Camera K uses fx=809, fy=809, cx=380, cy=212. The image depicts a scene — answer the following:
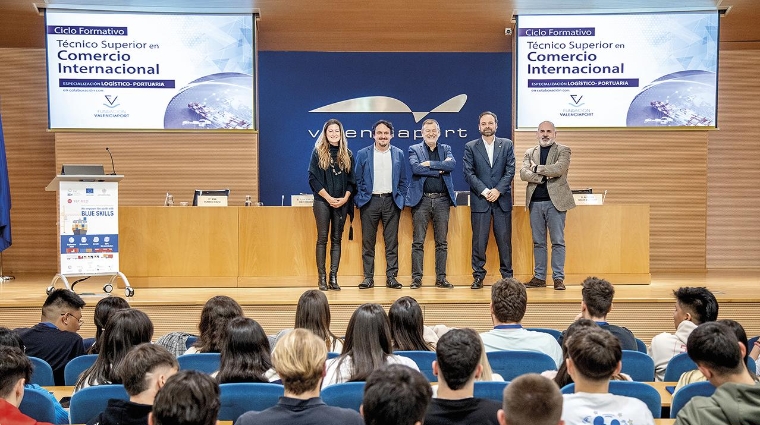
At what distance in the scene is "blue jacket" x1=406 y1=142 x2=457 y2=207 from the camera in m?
7.56

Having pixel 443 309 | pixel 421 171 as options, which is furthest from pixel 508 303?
pixel 421 171

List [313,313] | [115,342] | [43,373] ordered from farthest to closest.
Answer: [313,313] → [43,373] → [115,342]

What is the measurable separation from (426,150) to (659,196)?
12.8 ft

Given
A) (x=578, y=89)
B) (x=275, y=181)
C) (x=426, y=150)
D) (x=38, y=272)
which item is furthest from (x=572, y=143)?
(x=38, y=272)

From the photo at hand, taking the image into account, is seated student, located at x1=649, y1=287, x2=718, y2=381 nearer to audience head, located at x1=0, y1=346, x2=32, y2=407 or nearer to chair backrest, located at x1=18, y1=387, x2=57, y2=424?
chair backrest, located at x1=18, y1=387, x2=57, y2=424

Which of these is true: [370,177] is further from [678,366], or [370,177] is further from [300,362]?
[300,362]

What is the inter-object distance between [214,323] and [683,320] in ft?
8.72

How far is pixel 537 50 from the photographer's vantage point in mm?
9664

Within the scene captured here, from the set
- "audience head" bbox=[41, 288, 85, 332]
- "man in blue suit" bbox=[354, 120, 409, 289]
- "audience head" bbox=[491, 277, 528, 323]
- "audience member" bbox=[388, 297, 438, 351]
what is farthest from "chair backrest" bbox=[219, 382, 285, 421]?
"man in blue suit" bbox=[354, 120, 409, 289]

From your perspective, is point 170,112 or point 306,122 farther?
A: point 306,122

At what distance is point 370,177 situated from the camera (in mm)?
7629

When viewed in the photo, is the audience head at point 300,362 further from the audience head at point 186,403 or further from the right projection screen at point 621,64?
the right projection screen at point 621,64

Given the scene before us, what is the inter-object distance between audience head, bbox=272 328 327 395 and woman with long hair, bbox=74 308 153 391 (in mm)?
1318

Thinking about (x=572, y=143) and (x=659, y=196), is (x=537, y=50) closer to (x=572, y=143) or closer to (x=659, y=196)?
(x=572, y=143)
